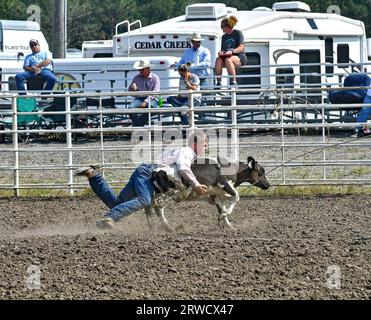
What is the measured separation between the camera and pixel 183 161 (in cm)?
1099

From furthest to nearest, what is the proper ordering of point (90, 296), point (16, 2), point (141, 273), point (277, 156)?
point (16, 2) < point (277, 156) < point (141, 273) < point (90, 296)

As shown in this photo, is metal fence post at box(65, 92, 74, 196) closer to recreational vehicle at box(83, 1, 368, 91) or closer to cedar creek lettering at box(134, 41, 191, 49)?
recreational vehicle at box(83, 1, 368, 91)

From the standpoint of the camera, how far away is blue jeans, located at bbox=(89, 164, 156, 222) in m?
10.8

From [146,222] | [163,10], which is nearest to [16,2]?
[163,10]

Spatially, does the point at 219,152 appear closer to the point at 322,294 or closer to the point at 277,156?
the point at 277,156

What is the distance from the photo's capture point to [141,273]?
328 inches

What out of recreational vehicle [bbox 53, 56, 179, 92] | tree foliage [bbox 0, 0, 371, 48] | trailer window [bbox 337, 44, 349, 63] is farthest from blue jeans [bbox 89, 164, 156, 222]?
tree foliage [bbox 0, 0, 371, 48]

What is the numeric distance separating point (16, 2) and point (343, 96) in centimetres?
3872

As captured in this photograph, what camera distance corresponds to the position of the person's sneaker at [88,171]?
1119 cm

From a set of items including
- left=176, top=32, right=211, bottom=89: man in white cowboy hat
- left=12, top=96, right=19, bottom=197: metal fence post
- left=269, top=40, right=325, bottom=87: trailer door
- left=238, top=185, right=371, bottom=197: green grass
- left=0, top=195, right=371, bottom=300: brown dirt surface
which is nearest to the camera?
left=0, top=195, right=371, bottom=300: brown dirt surface

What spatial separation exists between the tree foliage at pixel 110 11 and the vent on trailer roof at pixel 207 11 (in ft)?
89.7

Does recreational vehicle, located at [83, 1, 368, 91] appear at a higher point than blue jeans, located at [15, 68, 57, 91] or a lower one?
higher

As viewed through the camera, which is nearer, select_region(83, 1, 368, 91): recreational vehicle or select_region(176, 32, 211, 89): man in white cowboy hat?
select_region(176, 32, 211, 89): man in white cowboy hat

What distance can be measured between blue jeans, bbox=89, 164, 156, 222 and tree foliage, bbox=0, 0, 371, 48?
38.7m
